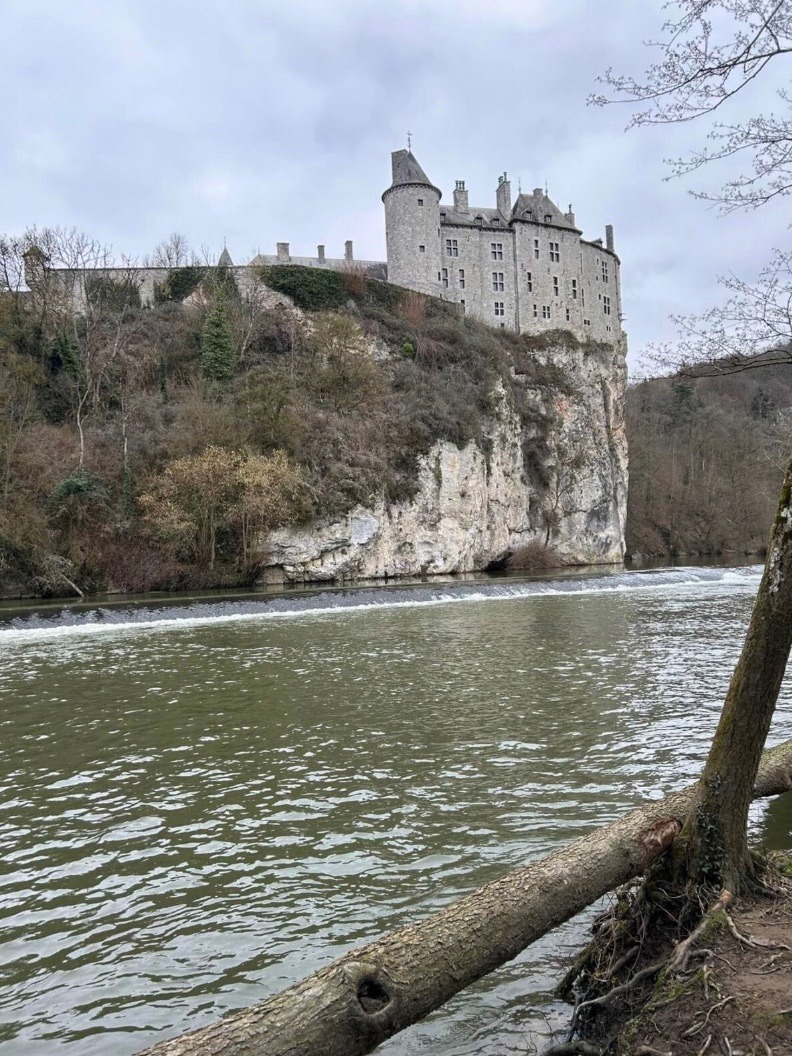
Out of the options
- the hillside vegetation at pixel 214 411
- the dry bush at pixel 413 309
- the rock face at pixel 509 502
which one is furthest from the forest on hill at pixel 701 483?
the dry bush at pixel 413 309

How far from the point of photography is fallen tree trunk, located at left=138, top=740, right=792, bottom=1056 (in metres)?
2.46

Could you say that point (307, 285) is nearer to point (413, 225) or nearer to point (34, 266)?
point (413, 225)

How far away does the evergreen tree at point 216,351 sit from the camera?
38.9m

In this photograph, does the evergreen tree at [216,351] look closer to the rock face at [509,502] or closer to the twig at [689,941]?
the rock face at [509,502]

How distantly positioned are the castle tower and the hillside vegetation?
5.85m

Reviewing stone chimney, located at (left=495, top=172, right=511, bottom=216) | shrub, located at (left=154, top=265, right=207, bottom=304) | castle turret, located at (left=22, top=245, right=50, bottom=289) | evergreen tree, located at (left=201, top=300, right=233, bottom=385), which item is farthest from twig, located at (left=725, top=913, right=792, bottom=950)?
stone chimney, located at (left=495, top=172, right=511, bottom=216)

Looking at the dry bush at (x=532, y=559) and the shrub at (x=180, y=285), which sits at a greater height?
the shrub at (x=180, y=285)

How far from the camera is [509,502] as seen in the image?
155 feet

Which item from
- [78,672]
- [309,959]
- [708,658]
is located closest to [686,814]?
[309,959]

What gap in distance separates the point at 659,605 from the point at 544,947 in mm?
19937

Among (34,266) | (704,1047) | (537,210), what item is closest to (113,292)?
(34,266)

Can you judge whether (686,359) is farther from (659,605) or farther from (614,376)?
(614,376)

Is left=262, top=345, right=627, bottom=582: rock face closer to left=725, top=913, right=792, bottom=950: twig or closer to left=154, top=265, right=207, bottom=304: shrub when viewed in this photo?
left=154, top=265, right=207, bottom=304: shrub

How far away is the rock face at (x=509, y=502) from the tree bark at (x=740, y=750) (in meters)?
30.4
